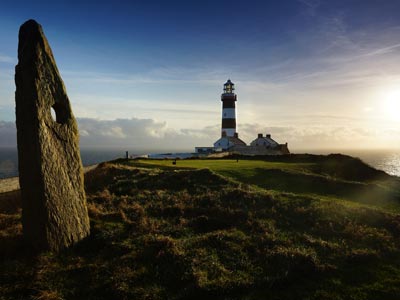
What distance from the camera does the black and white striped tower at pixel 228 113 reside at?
2960 inches

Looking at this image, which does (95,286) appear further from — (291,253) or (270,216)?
(270,216)

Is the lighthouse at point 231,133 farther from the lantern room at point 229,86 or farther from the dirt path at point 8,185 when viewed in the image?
the dirt path at point 8,185

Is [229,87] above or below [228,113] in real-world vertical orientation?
above

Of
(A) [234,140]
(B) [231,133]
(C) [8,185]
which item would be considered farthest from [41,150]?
(B) [231,133]

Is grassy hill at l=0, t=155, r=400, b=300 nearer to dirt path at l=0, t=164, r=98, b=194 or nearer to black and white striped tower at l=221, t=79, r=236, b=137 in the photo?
dirt path at l=0, t=164, r=98, b=194

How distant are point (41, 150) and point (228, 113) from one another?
217 feet

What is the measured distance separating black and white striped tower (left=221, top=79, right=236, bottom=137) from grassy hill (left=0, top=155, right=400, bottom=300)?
55124 millimetres

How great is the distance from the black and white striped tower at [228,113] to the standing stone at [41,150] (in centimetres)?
6437

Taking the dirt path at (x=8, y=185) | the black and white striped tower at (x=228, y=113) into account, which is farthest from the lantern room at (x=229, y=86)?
the dirt path at (x=8, y=185)

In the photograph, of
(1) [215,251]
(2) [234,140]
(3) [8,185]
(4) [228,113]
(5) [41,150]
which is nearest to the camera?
(5) [41,150]

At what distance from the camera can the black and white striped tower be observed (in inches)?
2960

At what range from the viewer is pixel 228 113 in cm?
7562

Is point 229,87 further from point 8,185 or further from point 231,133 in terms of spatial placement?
point 8,185

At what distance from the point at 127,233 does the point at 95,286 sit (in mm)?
4195
